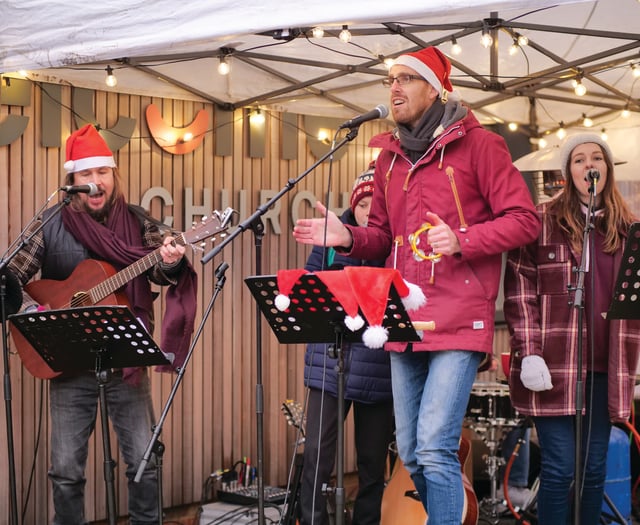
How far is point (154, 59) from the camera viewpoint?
578cm

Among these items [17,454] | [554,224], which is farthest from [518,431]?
[17,454]

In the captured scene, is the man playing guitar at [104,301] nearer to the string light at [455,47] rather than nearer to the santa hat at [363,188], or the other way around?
the santa hat at [363,188]

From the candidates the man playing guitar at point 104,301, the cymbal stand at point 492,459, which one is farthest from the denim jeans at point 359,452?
the cymbal stand at point 492,459

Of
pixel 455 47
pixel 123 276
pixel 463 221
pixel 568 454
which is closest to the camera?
pixel 463 221

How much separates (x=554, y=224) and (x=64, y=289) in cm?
240

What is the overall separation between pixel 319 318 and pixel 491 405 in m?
3.11

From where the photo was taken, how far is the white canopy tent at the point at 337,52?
4035 millimetres

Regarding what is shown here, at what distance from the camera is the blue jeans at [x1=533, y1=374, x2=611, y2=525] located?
13.9ft

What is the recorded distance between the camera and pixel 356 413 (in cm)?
507

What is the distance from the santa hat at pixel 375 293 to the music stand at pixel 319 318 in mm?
30

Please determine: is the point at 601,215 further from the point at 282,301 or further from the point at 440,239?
the point at 282,301

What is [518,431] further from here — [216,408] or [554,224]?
[554,224]

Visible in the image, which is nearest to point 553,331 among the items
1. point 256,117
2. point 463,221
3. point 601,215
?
point 601,215

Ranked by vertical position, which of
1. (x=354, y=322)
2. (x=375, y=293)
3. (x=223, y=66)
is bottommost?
(x=354, y=322)
